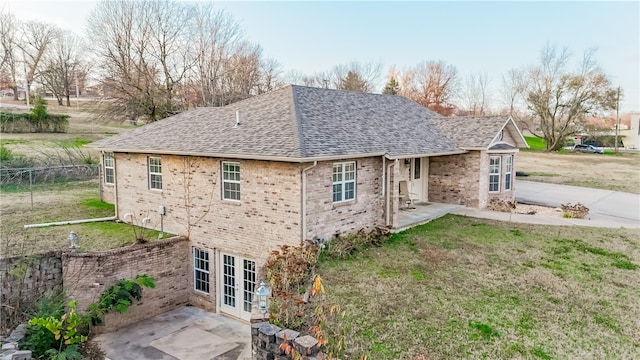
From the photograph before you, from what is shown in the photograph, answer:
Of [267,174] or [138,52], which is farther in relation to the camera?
[138,52]

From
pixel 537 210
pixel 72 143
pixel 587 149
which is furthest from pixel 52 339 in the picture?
pixel 587 149

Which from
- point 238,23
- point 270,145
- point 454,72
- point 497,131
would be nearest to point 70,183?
point 270,145

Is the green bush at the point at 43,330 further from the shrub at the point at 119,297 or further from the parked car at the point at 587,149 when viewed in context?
the parked car at the point at 587,149

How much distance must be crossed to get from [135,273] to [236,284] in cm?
281

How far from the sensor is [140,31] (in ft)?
109

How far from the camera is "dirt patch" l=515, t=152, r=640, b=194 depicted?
26.8m

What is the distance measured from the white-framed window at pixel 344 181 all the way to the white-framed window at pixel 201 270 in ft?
14.8

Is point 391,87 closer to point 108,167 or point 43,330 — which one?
point 108,167

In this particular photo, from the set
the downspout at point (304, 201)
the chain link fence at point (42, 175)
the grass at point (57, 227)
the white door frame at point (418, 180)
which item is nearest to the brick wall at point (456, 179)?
the white door frame at point (418, 180)

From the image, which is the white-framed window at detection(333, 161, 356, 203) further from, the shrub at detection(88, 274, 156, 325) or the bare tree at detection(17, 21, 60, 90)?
the bare tree at detection(17, 21, 60, 90)

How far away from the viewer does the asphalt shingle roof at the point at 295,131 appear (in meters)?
11.3

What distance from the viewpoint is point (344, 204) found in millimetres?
11961

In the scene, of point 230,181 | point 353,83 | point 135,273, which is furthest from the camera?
point 353,83

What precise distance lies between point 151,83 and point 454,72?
41.3 meters
